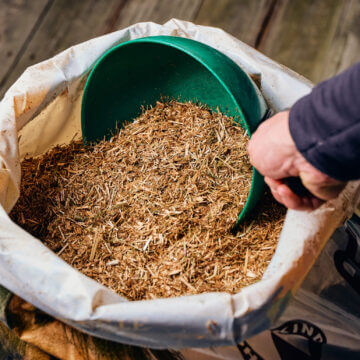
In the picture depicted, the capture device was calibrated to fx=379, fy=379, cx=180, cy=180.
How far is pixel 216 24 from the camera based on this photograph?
4.81 feet

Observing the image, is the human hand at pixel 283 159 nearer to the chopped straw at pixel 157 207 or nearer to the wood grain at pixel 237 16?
the chopped straw at pixel 157 207

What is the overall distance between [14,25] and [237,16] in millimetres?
865

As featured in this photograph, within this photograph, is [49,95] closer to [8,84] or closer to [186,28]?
[186,28]

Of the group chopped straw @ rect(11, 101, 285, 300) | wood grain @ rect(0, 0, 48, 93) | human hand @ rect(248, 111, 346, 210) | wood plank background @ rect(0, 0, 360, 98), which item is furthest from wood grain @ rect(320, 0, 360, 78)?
wood grain @ rect(0, 0, 48, 93)

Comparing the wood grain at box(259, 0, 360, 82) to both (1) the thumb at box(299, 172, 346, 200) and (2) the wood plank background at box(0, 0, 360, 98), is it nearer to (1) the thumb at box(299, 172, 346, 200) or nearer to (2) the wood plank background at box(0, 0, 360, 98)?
(2) the wood plank background at box(0, 0, 360, 98)

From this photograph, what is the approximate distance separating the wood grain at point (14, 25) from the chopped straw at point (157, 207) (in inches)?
23.5

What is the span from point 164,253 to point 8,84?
0.94m

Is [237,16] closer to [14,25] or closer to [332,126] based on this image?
[14,25]

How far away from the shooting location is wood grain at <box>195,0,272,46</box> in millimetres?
1448

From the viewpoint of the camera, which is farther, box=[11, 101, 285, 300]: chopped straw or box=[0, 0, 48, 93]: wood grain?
box=[0, 0, 48, 93]: wood grain

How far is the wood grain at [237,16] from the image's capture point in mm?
1448

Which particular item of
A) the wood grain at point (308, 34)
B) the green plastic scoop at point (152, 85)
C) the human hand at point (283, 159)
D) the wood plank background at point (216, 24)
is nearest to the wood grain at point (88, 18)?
the wood plank background at point (216, 24)

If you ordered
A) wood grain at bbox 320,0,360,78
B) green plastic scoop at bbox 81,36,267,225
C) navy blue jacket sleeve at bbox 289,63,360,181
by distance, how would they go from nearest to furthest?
1. navy blue jacket sleeve at bbox 289,63,360,181
2. green plastic scoop at bbox 81,36,267,225
3. wood grain at bbox 320,0,360,78

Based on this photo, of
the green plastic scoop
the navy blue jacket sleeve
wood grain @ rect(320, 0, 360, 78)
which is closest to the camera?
the navy blue jacket sleeve
